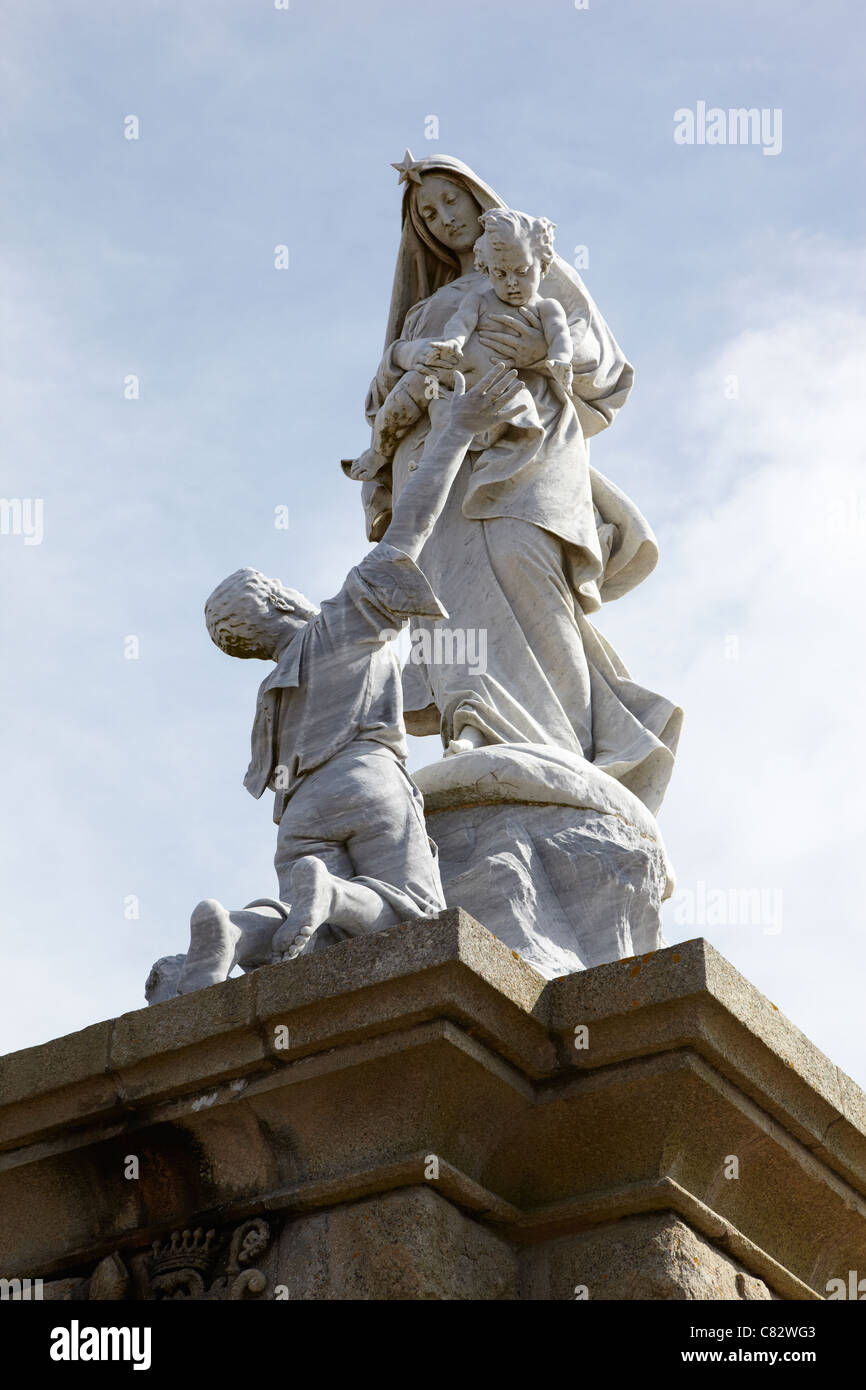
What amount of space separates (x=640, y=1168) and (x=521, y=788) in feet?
7.28

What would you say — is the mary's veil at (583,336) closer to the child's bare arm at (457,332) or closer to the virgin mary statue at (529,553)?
the virgin mary statue at (529,553)

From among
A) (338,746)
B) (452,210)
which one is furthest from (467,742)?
(452,210)

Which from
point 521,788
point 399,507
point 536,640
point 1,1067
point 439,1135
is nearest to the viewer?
point 439,1135

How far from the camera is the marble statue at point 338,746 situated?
5629mm

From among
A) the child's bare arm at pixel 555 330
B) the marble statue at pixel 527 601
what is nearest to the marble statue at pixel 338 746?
the marble statue at pixel 527 601

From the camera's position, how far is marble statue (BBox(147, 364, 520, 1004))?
5629 mm

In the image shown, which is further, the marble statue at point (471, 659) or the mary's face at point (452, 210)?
the mary's face at point (452, 210)

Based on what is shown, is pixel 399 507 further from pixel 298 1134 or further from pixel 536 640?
pixel 298 1134

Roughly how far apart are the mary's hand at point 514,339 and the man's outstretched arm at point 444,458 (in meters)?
1.77

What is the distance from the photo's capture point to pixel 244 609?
21.1 ft

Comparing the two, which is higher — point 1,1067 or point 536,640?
point 536,640
